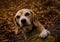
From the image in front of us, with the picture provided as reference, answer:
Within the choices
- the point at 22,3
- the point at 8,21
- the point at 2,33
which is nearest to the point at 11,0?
the point at 22,3

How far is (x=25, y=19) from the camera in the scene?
10.6ft

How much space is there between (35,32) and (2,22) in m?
1.31

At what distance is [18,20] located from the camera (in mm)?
3428

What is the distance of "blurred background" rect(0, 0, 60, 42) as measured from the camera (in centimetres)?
430

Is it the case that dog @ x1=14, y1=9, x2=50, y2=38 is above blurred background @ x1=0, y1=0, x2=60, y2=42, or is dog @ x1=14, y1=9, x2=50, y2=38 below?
above

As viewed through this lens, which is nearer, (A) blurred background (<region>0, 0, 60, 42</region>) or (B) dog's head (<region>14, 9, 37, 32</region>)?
(B) dog's head (<region>14, 9, 37, 32</region>)

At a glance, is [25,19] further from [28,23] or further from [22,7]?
[22,7]

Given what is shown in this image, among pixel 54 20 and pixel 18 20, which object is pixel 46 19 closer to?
pixel 54 20

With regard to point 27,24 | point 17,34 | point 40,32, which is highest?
point 27,24

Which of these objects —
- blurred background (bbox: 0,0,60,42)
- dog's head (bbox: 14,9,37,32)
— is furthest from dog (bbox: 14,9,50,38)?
blurred background (bbox: 0,0,60,42)

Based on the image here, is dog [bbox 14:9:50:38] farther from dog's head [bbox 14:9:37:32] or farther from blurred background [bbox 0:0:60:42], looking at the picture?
blurred background [bbox 0:0:60:42]

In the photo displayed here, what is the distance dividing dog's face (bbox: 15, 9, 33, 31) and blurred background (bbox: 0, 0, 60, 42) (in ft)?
2.59

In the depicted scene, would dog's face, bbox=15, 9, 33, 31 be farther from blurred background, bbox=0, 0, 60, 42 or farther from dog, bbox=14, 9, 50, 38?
blurred background, bbox=0, 0, 60, 42

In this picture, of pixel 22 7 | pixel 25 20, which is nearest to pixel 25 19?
pixel 25 20
